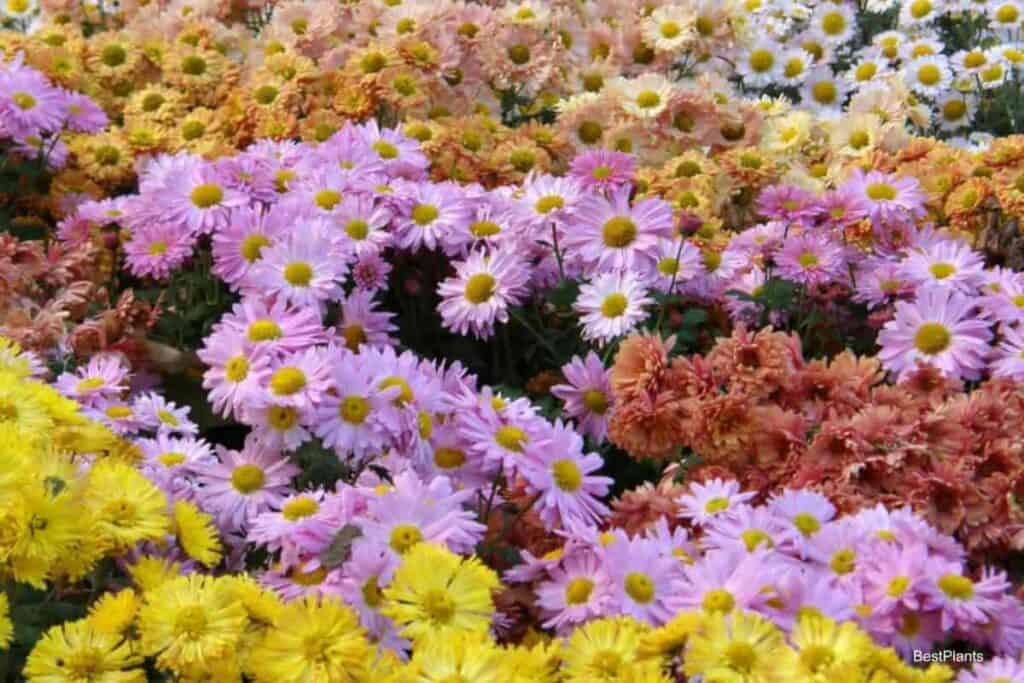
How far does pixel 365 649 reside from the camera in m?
1.38

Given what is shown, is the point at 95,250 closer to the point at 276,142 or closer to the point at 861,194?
the point at 276,142

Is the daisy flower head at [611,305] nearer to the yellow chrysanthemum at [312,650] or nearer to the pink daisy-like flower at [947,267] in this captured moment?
the pink daisy-like flower at [947,267]

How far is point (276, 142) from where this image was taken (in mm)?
3082

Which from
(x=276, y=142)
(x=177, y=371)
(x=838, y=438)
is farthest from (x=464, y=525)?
(x=276, y=142)

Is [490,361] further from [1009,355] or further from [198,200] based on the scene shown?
[1009,355]

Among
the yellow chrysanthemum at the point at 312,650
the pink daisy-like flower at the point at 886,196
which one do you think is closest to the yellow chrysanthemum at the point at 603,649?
the yellow chrysanthemum at the point at 312,650

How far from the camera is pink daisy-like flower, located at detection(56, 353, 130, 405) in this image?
6.98 feet

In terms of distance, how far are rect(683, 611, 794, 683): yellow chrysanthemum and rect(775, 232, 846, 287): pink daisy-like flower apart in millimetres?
1115

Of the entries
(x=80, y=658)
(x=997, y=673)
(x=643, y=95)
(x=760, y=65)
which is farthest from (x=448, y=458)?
(x=760, y=65)

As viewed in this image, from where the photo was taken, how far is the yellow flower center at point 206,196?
2.50 meters

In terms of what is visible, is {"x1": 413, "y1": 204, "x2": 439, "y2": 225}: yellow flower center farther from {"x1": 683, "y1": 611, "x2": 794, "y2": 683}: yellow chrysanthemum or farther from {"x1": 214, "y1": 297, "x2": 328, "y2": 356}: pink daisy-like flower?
{"x1": 683, "y1": 611, "x2": 794, "y2": 683}: yellow chrysanthemum

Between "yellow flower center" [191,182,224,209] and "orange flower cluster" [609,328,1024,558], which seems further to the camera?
"yellow flower center" [191,182,224,209]

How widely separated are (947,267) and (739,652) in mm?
1284

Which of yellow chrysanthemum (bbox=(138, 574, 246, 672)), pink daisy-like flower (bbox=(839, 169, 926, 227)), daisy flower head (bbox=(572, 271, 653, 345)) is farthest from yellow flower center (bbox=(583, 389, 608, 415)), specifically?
yellow chrysanthemum (bbox=(138, 574, 246, 672))
